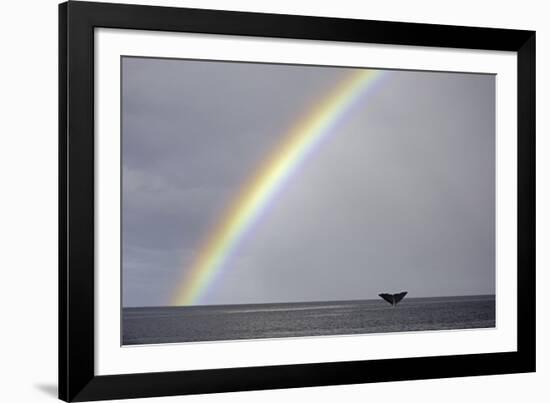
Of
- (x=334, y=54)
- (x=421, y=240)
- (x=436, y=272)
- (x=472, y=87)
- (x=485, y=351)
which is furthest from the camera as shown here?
(x=421, y=240)

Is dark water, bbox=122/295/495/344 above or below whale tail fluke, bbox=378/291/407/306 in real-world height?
below

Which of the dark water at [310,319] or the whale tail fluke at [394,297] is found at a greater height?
the whale tail fluke at [394,297]

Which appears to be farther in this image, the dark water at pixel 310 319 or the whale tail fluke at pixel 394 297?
the whale tail fluke at pixel 394 297

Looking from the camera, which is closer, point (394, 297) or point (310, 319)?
point (394, 297)

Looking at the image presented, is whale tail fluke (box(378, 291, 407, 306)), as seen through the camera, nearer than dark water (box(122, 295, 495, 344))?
No

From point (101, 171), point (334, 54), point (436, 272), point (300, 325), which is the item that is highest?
point (334, 54)

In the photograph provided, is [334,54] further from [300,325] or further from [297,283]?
[300,325]

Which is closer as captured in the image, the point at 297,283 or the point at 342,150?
the point at 342,150

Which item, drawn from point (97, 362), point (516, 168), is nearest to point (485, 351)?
point (516, 168)

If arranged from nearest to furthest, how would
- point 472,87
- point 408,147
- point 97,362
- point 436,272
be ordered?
point 97,362 → point 472,87 → point 408,147 → point 436,272

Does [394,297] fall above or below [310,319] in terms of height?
above

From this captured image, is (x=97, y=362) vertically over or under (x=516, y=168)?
under
